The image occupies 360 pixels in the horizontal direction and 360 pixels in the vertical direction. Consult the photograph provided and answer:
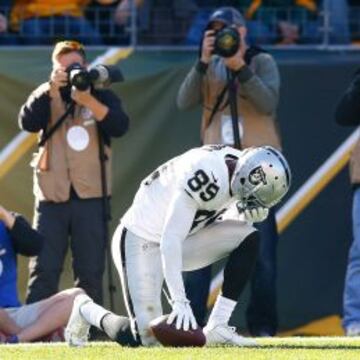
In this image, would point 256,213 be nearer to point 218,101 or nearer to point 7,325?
point 7,325

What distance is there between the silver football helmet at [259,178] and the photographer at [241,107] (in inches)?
78.0

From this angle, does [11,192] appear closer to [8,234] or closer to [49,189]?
[49,189]

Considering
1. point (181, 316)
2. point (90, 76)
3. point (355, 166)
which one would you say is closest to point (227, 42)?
point (90, 76)

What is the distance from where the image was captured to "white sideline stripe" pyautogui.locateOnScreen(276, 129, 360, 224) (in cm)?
1127

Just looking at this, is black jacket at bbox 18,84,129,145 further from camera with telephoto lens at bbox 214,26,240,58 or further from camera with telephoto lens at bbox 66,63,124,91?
camera with telephoto lens at bbox 214,26,240,58

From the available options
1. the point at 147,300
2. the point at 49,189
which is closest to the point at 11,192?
the point at 49,189

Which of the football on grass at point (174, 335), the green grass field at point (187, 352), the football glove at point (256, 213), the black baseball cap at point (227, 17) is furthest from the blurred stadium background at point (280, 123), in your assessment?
the football on grass at point (174, 335)

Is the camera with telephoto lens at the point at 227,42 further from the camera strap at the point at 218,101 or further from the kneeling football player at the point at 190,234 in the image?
the kneeling football player at the point at 190,234

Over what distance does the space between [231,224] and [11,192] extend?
306 centimetres

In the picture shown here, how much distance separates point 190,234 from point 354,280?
2.14 m

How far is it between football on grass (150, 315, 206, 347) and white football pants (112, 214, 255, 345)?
262 millimetres

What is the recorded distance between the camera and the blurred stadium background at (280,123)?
1116 cm

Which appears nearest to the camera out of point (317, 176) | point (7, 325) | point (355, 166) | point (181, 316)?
point (181, 316)

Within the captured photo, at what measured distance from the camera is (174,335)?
316 inches
